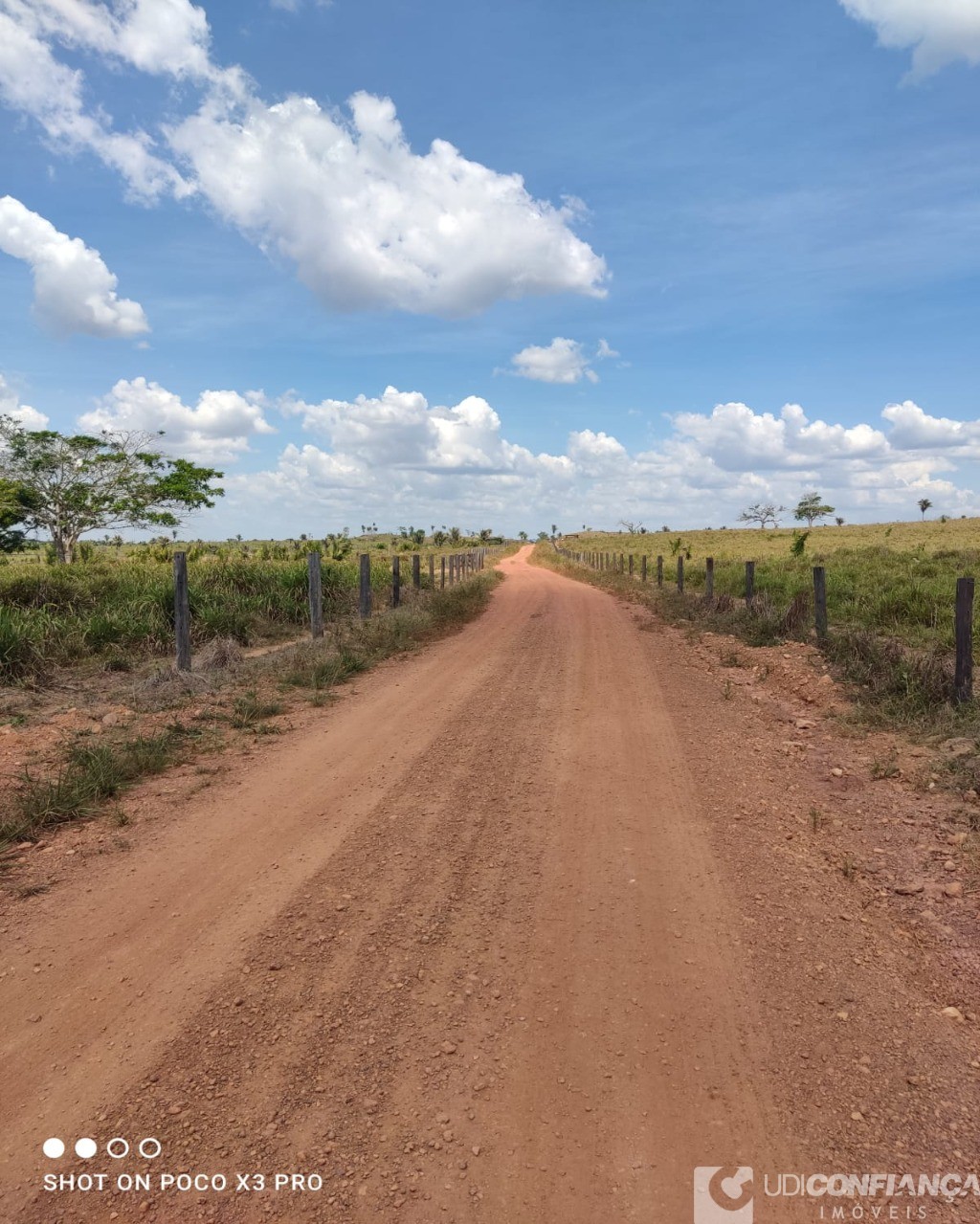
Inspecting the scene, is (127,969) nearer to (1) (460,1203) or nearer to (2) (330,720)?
(1) (460,1203)

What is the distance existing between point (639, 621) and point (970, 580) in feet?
29.5

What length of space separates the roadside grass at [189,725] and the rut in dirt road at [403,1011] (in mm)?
822

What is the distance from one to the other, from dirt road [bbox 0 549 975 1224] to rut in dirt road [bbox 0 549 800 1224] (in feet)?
0.04

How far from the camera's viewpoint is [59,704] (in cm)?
828

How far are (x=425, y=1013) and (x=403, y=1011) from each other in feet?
0.32

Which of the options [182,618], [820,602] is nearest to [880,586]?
[820,602]

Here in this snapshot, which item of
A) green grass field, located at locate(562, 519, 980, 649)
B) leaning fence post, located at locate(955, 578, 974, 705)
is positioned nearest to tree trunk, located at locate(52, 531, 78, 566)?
green grass field, located at locate(562, 519, 980, 649)

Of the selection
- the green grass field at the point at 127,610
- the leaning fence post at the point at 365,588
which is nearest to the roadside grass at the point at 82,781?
the green grass field at the point at 127,610

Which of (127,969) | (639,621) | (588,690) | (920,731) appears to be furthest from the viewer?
(639,621)

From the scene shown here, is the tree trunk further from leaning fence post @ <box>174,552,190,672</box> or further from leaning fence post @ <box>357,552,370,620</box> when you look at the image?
leaning fence post @ <box>174,552,190,672</box>

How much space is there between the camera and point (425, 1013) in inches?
120

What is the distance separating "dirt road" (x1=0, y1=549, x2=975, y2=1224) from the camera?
234cm

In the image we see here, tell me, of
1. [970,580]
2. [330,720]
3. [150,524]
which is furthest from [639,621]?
[150,524]

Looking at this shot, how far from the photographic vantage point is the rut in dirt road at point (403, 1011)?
7.66 feet
